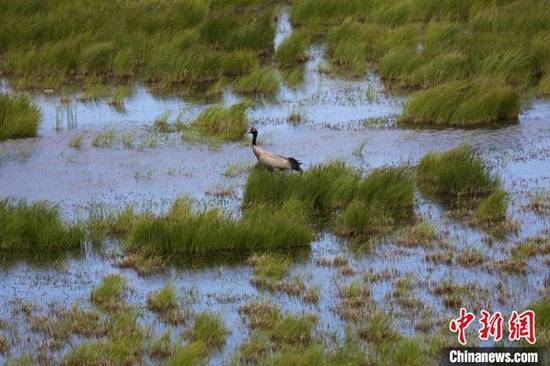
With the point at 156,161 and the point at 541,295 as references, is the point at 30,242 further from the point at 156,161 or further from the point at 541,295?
the point at 541,295

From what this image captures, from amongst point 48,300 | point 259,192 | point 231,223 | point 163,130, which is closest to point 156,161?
point 163,130

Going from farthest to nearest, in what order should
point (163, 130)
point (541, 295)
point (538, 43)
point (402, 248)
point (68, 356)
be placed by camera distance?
point (538, 43)
point (163, 130)
point (402, 248)
point (541, 295)
point (68, 356)

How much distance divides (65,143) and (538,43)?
7951mm

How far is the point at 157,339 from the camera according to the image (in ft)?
30.3

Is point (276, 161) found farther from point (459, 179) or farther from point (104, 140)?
point (104, 140)

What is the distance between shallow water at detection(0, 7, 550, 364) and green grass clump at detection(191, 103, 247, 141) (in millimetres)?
396

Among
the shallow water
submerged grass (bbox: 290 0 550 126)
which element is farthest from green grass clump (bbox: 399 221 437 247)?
submerged grass (bbox: 290 0 550 126)

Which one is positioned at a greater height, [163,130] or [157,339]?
[163,130]

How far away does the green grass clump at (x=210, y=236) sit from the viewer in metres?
11.9

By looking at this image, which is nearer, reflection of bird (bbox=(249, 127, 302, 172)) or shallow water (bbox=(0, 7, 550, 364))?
shallow water (bbox=(0, 7, 550, 364))

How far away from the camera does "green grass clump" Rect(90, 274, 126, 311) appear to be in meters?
10.3

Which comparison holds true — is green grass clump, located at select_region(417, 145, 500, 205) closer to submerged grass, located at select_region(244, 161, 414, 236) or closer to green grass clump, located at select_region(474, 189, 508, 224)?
submerged grass, located at select_region(244, 161, 414, 236)

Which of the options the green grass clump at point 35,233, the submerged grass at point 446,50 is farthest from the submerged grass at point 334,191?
the submerged grass at point 446,50

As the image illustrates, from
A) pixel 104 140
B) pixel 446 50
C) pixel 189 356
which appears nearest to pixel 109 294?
pixel 189 356
